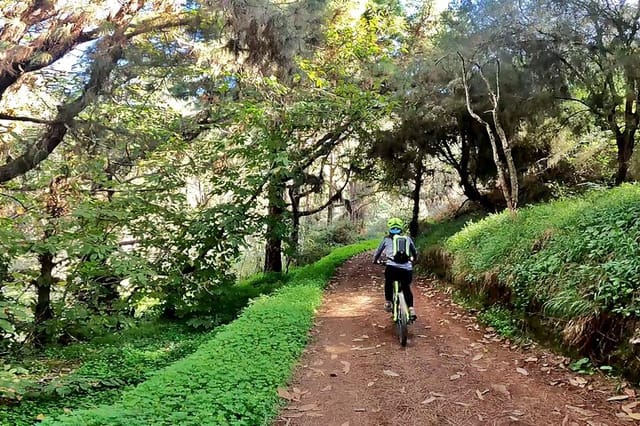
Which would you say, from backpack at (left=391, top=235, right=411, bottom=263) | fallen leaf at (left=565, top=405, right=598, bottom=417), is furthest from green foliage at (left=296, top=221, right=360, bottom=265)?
fallen leaf at (left=565, top=405, right=598, bottom=417)

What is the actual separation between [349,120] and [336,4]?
130 inches

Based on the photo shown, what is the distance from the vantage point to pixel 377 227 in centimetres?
3114

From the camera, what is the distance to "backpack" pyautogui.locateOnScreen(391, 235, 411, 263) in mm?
6863

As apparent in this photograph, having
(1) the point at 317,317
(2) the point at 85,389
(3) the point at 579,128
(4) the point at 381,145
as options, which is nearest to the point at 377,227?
(4) the point at 381,145

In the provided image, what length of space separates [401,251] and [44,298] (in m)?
7.62

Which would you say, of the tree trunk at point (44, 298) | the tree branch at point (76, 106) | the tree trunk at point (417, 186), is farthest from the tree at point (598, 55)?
the tree trunk at point (44, 298)

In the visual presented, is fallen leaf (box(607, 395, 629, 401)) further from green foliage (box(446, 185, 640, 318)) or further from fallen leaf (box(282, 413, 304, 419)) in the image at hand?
fallen leaf (box(282, 413, 304, 419))

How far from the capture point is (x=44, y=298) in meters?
9.38

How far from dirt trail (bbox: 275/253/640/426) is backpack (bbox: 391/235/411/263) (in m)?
1.21

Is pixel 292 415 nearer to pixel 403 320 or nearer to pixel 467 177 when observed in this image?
pixel 403 320

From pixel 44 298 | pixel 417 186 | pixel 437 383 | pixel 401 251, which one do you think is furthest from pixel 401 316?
pixel 417 186

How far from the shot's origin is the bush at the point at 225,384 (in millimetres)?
3738

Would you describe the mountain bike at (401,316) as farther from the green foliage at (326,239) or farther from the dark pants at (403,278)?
the green foliage at (326,239)

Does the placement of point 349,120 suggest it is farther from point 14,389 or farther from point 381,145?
point 14,389
